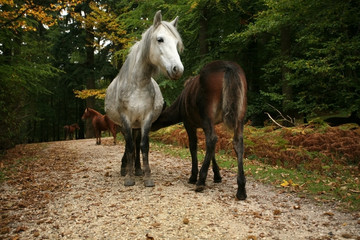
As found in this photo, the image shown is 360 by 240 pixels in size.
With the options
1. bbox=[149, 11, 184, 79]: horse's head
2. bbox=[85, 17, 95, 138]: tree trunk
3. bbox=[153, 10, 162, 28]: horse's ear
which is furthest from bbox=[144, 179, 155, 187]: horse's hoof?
bbox=[85, 17, 95, 138]: tree trunk

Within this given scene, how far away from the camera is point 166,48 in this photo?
3.97 m

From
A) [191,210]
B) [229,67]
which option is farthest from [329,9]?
[191,210]

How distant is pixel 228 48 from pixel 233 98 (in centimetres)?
835

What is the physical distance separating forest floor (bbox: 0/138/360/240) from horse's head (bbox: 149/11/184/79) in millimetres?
1883

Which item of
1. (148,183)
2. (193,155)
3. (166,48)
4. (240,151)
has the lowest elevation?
(148,183)

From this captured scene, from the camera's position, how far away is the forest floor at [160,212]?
2920mm

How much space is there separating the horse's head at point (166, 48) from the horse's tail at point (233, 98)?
70 cm

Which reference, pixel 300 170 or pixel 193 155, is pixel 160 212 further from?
pixel 300 170

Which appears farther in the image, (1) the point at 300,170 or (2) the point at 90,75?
(2) the point at 90,75

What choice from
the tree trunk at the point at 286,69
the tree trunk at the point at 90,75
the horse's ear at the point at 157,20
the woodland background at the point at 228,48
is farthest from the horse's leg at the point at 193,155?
the tree trunk at the point at 90,75

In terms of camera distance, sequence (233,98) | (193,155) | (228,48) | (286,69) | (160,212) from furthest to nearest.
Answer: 1. (228,48)
2. (286,69)
3. (193,155)
4. (233,98)
5. (160,212)

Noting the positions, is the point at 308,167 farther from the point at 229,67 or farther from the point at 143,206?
the point at 143,206

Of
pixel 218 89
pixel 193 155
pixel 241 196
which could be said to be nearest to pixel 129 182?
pixel 193 155

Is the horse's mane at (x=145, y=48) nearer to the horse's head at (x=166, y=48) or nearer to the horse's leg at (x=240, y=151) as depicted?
the horse's head at (x=166, y=48)
